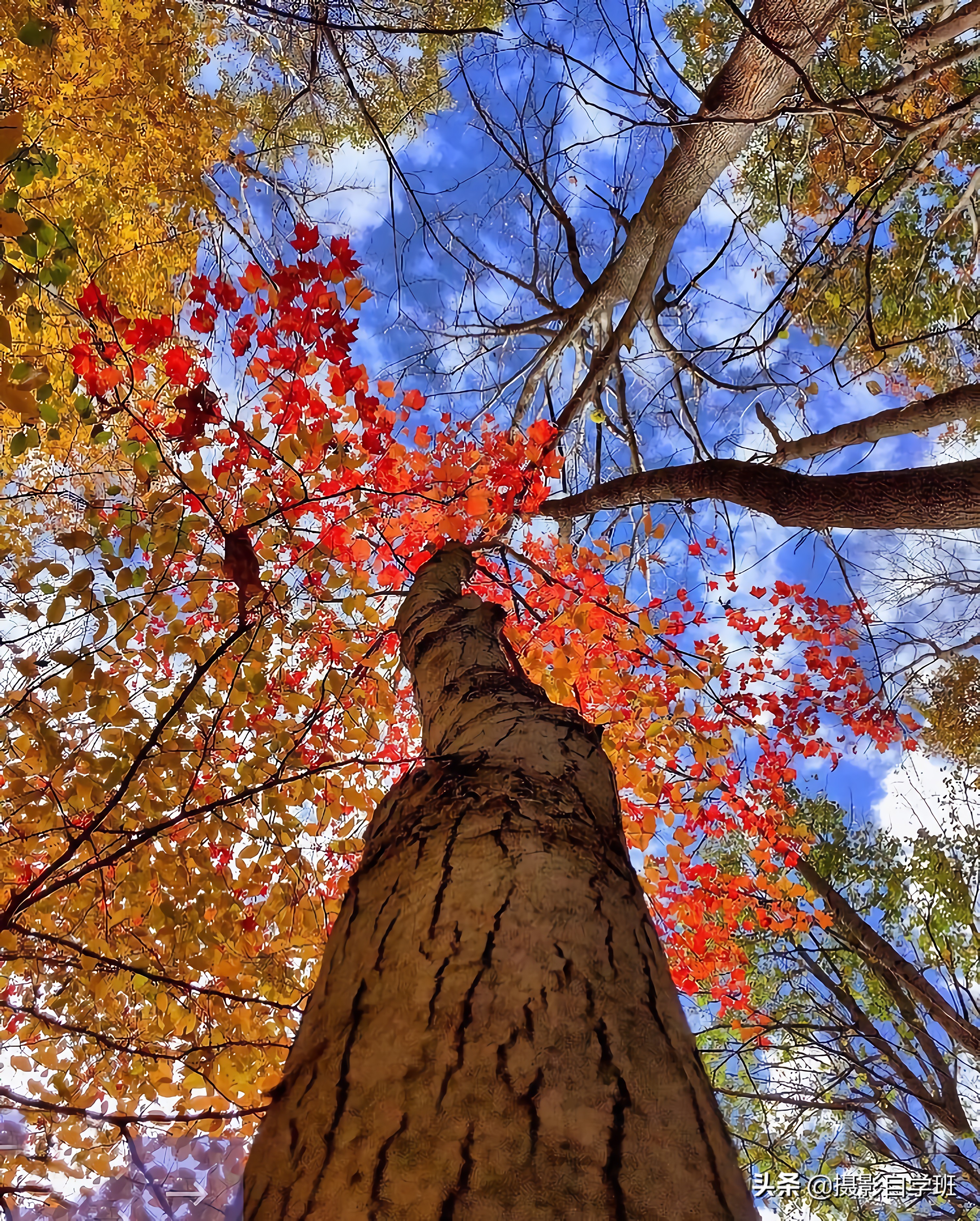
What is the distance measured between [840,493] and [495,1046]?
361cm

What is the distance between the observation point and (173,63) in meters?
6.91

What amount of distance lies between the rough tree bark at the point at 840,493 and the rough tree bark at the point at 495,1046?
8.87 ft

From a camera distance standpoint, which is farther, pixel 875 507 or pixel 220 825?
pixel 875 507

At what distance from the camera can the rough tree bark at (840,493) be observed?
325cm

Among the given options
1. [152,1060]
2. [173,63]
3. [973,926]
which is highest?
[173,63]

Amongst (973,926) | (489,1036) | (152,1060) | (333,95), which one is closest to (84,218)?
(333,95)

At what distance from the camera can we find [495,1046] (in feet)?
3.27

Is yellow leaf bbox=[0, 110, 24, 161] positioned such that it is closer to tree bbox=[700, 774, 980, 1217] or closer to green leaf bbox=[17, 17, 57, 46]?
green leaf bbox=[17, 17, 57, 46]

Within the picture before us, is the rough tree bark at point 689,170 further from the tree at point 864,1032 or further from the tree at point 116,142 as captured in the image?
the tree at point 864,1032

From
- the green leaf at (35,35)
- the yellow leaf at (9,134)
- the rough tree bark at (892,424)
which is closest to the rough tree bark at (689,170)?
the rough tree bark at (892,424)

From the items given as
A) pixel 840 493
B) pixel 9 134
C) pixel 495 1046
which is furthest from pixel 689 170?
pixel 495 1046

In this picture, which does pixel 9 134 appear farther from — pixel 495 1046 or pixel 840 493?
pixel 840 493

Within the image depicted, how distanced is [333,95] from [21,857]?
28.7 ft

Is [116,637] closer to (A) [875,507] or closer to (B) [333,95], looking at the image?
(A) [875,507]
